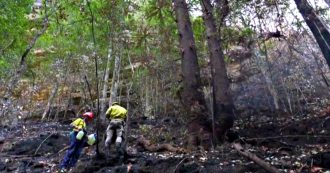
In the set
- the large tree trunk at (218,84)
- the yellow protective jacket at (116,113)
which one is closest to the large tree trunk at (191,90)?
the large tree trunk at (218,84)

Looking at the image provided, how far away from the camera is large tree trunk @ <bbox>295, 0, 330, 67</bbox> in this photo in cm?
805

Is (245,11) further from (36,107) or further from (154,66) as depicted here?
(36,107)

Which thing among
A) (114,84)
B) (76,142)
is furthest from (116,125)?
(114,84)

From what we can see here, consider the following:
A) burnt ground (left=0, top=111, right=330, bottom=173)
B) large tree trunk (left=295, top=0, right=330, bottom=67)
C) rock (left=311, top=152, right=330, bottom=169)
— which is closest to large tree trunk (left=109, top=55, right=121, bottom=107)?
burnt ground (left=0, top=111, right=330, bottom=173)

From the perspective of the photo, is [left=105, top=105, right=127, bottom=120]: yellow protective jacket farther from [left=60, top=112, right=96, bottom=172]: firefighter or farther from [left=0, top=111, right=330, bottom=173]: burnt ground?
[left=0, top=111, right=330, bottom=173]: burnt ground

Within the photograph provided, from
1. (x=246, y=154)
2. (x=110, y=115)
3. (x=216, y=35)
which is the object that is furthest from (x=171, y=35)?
(x=246, y=154)

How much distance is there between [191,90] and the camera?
8.61 m

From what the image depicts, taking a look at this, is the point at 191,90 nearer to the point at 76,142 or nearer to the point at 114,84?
the point at 76,142

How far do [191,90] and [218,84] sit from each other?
72 cm

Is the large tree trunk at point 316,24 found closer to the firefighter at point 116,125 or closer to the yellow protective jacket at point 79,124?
the firefighter at point 116,125

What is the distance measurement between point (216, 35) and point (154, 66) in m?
7.65

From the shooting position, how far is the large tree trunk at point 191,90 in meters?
8.17

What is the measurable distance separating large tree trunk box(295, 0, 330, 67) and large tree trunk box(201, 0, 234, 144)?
7.25ft

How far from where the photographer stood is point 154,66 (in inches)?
653
